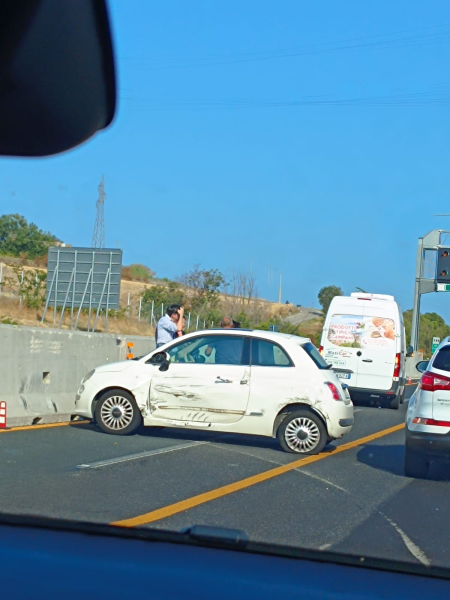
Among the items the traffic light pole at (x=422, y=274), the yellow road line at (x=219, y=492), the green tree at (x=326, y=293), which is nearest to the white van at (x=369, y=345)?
the yellow road line at (x=219, y=492)

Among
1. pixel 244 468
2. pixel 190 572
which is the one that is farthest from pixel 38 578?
pixel 244 468

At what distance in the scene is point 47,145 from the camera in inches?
87.1

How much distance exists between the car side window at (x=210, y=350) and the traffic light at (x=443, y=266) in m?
24.1

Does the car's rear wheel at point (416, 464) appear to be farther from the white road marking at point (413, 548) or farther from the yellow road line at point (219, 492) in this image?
the white road marking at point (413, 548)

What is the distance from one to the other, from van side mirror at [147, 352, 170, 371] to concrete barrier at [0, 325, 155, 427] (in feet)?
6.45

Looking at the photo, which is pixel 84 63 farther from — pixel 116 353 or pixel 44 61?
pixel 116 353

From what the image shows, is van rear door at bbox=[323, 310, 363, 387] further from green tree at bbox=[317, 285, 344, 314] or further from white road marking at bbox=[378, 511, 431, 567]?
green tree at bbox=[317, 285, 344, 314]

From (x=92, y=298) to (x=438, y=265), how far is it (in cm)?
1457

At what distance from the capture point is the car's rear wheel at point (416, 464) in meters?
9.05

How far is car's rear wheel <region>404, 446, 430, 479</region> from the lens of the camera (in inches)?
356

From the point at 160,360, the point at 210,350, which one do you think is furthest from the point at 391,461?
the point at 160,360

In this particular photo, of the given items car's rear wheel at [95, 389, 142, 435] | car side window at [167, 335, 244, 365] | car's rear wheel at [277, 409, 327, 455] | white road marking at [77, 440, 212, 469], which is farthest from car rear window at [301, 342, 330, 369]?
car's rear wheel at [95, 389, 142, 435]

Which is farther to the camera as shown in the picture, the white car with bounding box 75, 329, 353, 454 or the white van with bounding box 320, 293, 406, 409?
the white van with bounding box 320, 293, 406, 409

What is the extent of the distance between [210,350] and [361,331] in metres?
8.02
